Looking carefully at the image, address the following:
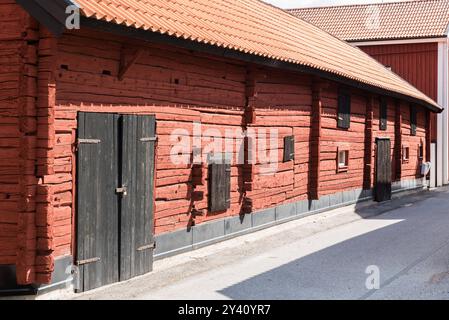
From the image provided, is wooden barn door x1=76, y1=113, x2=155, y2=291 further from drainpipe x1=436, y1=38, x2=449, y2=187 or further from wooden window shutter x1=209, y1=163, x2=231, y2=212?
drainpipe x1=436, y1=38, x2=449, y2=187

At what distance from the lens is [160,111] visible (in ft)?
31.5

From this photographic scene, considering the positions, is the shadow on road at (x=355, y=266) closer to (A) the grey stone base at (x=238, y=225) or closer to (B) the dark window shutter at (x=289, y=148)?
(A) the grey stone base at (x=238, y=225)

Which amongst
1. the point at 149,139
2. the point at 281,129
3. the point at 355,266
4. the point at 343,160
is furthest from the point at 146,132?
the point at 343,160

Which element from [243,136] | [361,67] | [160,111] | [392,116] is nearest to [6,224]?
[160,111]

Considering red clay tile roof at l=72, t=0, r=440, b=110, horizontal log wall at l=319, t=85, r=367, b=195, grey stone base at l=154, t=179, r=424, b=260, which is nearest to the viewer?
red clay tile roof at l=72, t=0, r=440, b=110

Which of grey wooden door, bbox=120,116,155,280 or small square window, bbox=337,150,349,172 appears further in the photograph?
small square window, bbox=337,150,349,172

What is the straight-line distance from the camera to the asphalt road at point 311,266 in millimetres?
7832

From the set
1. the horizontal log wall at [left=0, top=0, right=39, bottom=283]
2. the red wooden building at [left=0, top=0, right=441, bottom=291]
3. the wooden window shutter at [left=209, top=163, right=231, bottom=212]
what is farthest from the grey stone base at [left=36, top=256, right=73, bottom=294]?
the wooden window shutter at [left=209, top=163, right=231, bottom=212]

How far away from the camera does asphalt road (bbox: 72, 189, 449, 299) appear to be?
783cm

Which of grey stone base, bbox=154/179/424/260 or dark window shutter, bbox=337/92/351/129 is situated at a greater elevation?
dark window shutter, bbox=337/92/351/129

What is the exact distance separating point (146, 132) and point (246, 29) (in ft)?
16.6

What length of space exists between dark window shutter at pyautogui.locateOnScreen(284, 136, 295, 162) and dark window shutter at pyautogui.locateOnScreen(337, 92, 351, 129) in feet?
10.5

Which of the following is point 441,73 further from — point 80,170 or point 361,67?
point 80,170

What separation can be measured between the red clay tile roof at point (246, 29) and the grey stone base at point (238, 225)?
3.01 meters
